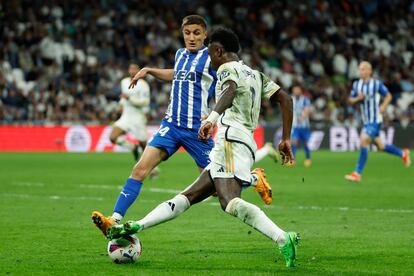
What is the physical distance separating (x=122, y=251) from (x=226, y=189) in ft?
3.73

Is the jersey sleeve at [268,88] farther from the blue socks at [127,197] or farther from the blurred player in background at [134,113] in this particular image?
the blurred player in background at [134,113]

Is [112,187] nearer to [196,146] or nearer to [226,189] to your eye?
[196,146]

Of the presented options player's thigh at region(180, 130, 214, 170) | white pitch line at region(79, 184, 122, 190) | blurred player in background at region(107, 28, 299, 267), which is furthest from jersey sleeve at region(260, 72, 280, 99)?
white pitch line at region(79, 184, 122, 190)


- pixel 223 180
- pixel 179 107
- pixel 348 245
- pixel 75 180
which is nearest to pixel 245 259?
pixel 223 180

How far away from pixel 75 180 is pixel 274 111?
17.2 m

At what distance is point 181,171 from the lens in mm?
22016

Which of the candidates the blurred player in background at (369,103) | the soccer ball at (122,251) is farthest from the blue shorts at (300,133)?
the soccer ball at (122,251)

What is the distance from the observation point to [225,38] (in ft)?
26.9

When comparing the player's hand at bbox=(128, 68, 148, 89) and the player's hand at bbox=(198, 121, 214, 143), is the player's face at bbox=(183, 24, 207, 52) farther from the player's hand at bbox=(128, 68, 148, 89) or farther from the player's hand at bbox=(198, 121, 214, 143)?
the player's hand at bbox=(198, 121, 214, 143)

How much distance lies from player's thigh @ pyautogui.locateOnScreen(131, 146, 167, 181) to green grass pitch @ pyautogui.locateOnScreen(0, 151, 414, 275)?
746 millimetres

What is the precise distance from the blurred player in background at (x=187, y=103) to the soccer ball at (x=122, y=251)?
150 centimetres

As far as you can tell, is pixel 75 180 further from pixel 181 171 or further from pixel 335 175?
pixel 335 175

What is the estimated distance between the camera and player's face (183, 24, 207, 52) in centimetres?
1027

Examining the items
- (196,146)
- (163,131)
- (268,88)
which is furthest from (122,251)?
(196,146)
